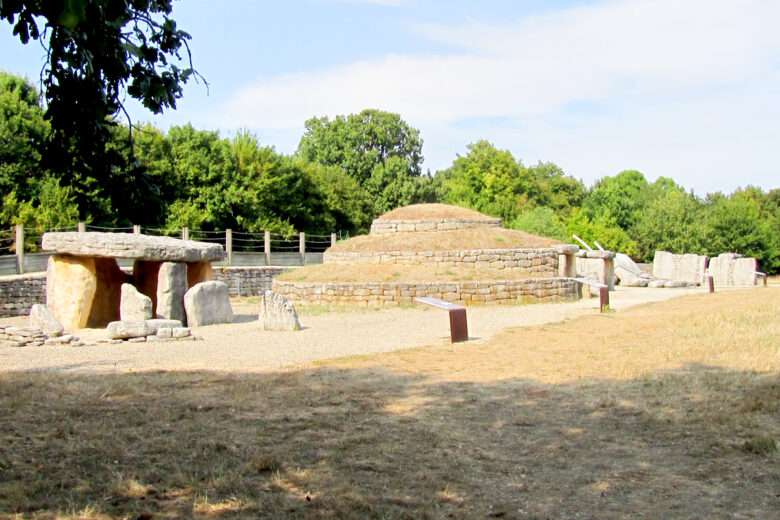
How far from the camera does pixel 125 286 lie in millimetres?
14750

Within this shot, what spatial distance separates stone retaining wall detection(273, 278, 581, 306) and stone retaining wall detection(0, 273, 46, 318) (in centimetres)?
619

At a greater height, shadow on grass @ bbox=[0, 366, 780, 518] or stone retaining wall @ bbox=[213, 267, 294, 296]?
stone retaining wall @ bbox=[213, 267, 294, 296]

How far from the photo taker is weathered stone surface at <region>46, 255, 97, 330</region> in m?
15.3

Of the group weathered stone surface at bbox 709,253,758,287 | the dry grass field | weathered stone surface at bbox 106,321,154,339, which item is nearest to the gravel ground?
weathered stone surface at bbox 106,321,154,339

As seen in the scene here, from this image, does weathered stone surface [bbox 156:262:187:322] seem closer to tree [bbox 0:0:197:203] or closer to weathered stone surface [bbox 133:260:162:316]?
weathered stone surface [bbox 133:260:162:316]

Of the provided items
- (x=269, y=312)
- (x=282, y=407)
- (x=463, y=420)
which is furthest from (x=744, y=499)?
(x=269, y=312)

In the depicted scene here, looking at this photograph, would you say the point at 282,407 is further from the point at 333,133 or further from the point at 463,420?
the point at 333,133

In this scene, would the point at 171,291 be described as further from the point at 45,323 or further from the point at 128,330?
the point at 45,323

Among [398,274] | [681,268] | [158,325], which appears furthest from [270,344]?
[681,268]

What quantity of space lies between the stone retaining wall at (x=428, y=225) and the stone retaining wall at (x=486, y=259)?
2.98m

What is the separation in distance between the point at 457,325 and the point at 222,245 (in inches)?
482

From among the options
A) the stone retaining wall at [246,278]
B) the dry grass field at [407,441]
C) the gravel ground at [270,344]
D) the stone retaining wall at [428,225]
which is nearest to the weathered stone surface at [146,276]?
the gravel ground at [270,344]

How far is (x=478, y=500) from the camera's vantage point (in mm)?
4586

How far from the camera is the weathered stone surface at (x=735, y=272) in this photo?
33375 millimetres
